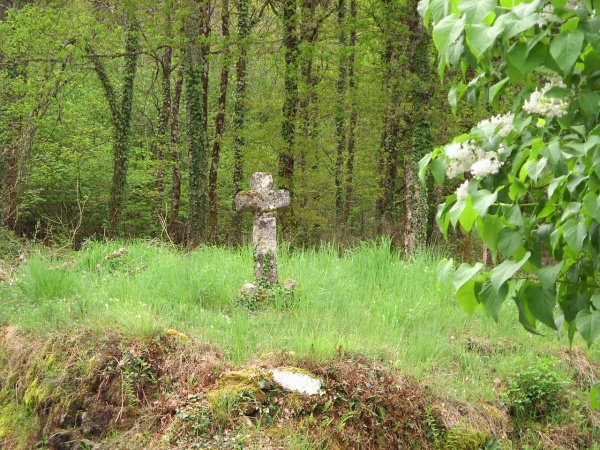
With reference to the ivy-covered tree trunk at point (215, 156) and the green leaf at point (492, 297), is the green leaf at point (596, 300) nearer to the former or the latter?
the green leaf at point (492, 297)

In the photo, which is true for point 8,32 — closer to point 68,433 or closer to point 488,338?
point 68,433

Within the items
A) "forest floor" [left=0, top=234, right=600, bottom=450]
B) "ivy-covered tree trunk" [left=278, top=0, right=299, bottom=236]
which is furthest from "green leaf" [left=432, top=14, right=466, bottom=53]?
"ivy-covered tree trunk" [left=278, top=0, right=299, bottom=236]

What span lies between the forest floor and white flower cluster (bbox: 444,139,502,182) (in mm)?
2778

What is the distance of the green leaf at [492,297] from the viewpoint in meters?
1.92

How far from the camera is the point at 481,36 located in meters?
1.74

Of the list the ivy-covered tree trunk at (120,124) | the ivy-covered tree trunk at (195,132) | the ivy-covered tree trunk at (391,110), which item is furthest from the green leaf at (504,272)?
the ivy-covered tree trunk at (120,124)

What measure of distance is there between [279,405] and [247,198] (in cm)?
279

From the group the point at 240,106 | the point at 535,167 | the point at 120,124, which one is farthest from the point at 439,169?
the point at 120,124

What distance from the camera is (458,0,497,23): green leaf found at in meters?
1.80

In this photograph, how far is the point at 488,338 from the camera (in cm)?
607

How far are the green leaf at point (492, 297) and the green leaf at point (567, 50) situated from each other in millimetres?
704

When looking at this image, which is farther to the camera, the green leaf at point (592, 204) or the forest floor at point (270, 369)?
the forest floor at point (270, 369)

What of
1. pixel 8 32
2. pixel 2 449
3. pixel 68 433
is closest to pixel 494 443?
pixel 68 433

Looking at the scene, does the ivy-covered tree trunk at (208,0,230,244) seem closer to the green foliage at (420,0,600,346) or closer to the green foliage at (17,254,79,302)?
the green foliage at (17,254,79,302)
